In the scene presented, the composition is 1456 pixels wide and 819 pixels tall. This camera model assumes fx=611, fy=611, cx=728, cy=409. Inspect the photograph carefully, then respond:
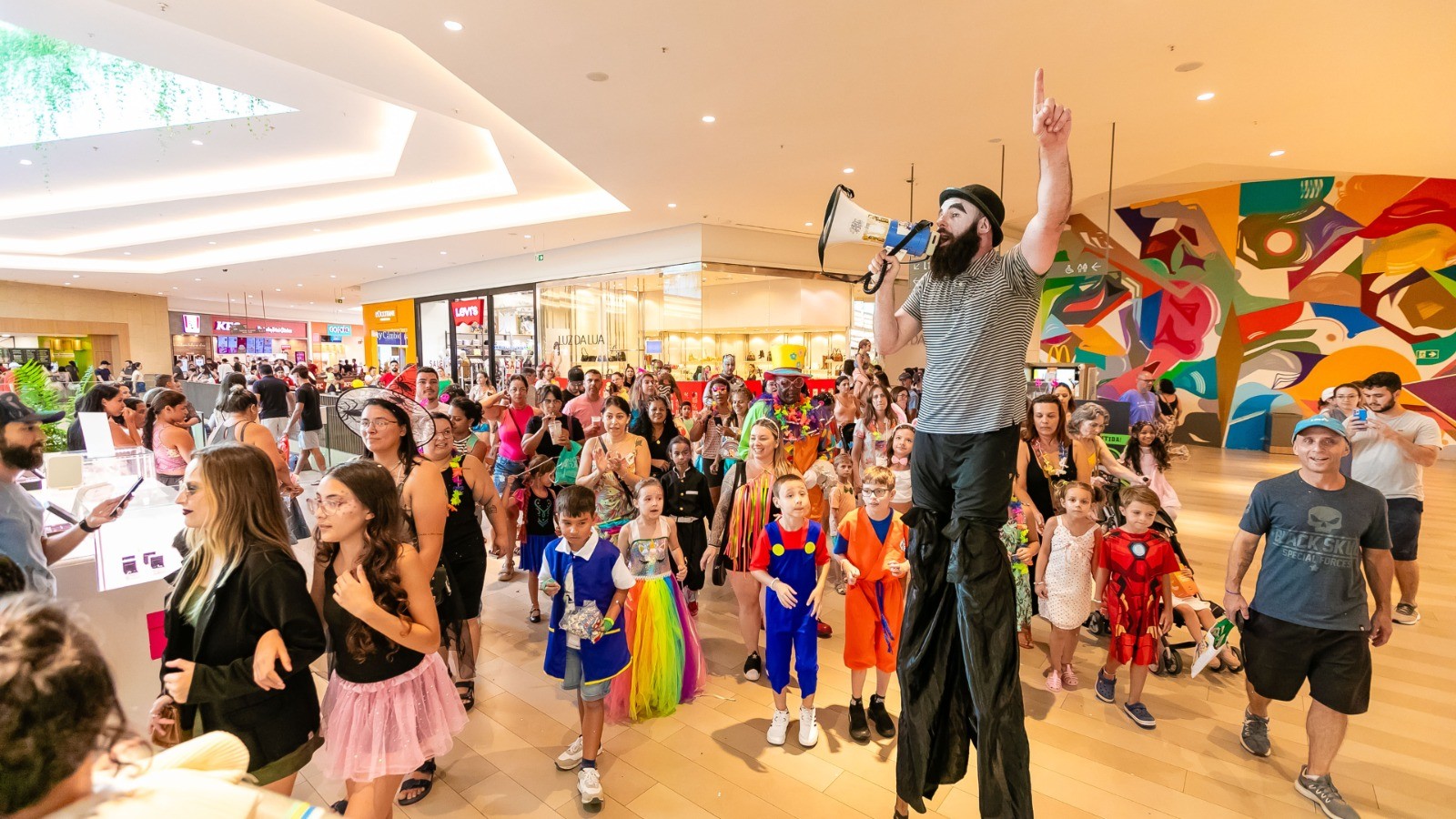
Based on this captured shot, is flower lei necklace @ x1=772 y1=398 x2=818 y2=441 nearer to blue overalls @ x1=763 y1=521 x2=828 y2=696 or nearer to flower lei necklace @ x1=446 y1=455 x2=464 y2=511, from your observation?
blue overalls @ x1=763 y1=521 x2=828 y2=696

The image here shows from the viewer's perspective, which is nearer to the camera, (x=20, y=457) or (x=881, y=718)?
(x=20, y=457)

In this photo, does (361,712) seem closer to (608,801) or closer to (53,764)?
(608,801)

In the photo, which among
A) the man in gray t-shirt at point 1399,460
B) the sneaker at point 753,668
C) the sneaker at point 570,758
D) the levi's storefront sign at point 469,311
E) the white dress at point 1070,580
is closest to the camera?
the sneaker at point 570,758

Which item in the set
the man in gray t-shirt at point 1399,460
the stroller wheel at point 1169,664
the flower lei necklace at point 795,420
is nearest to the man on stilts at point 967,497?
the flower lei necklace at point 795,420

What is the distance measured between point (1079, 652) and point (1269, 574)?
5.22 ft

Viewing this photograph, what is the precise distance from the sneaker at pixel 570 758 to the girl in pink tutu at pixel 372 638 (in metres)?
0.87

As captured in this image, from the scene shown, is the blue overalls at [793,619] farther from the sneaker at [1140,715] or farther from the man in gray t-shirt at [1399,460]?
the man in gray t-shirt at [1399,460]

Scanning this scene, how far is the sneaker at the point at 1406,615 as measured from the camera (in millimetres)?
4320

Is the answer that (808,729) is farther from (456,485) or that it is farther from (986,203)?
(986,203)

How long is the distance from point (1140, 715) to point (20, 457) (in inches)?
198

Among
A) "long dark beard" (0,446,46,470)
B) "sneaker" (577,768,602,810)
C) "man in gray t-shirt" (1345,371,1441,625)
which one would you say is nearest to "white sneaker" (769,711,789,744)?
"sneaker" (577,768,602,810)

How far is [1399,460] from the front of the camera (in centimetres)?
425

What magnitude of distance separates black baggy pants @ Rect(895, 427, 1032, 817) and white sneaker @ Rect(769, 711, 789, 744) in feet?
3.40

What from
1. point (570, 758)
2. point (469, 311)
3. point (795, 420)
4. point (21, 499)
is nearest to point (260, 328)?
point (469, 311)
